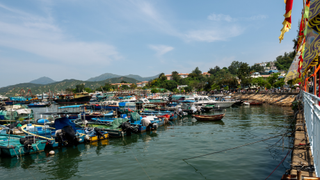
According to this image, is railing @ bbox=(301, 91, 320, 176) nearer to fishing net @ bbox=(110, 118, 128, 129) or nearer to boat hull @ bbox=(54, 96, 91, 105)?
fishing net @ bbox=(110, 118, 128, 129)

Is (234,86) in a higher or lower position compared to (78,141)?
higher

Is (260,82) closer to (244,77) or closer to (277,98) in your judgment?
(244,77)

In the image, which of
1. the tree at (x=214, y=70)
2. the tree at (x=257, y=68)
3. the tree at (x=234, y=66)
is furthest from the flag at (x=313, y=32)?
the tree at (x=214, y=70)

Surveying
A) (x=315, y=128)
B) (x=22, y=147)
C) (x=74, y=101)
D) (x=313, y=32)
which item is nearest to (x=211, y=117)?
(x=22, y=147)

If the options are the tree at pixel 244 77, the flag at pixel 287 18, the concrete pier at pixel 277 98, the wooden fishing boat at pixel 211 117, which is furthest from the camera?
the tree at pixel 244 77

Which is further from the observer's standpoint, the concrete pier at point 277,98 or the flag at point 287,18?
the concrete pier at point 277,98

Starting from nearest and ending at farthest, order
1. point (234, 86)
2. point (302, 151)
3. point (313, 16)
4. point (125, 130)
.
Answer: point (313, 16) < point (302, 151) < point (125, 130) < point (234, 86)

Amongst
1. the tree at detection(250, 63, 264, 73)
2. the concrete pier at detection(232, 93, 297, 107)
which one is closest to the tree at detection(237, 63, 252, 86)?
the concrete pier at detection(232, 93, 297, 107)

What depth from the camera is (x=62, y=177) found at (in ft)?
38.1

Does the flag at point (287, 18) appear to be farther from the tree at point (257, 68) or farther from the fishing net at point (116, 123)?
the tree at point (257, 68)

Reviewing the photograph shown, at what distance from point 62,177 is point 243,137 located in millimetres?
15955

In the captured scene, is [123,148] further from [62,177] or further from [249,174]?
[249,174]

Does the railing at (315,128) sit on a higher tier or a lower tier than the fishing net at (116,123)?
higher

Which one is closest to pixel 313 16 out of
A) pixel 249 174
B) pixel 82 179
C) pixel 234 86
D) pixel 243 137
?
pixel 249 174
